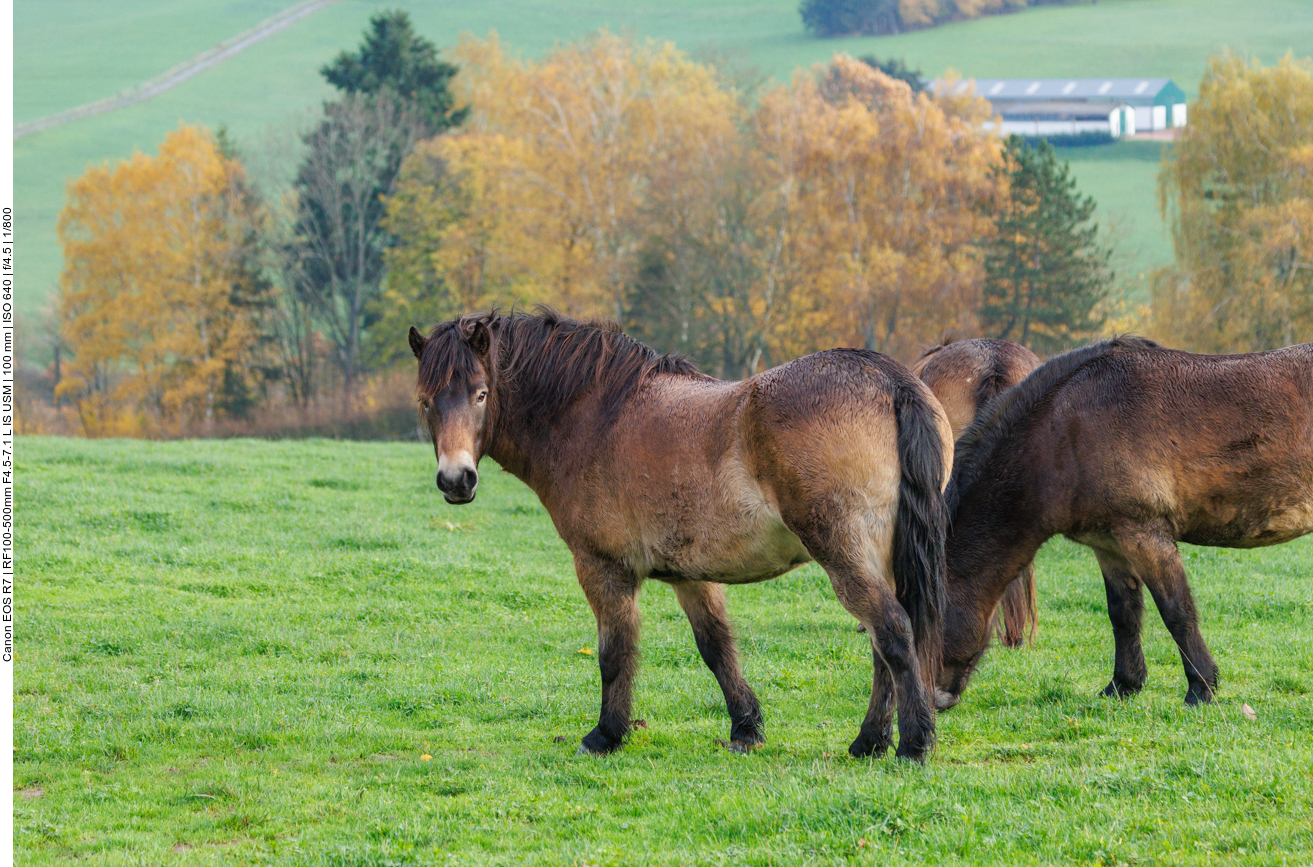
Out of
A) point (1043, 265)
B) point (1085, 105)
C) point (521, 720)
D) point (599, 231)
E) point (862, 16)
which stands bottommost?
point (521, 720)

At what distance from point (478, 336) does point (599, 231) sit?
3859 centimetres

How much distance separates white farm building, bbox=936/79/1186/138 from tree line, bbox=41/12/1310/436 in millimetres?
30776

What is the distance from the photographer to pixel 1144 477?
22.3 ft

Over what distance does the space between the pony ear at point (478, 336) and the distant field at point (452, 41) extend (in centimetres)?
6461

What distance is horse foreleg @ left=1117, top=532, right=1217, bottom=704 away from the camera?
6832 mm

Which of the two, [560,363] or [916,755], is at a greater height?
[560,363]

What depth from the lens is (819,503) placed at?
5.67 m

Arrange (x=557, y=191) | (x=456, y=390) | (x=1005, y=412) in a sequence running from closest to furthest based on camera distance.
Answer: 1. (x=456, y=390)
2. (x=1005, y=412)
3. (x=557, y=191)

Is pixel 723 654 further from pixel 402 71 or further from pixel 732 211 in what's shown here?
pixel 402 71

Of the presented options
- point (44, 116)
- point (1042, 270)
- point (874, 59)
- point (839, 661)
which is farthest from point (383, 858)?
point (44, 116)

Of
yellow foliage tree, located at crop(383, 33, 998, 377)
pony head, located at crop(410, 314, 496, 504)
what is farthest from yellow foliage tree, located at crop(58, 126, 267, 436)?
pony head, located at crop(410, 314, 496, 504)

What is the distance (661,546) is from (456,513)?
31.5ft

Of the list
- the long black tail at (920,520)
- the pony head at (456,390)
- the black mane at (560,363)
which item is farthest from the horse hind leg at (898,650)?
the pony head at (456,390)

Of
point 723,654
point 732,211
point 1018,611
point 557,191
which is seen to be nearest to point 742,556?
point 723,654
